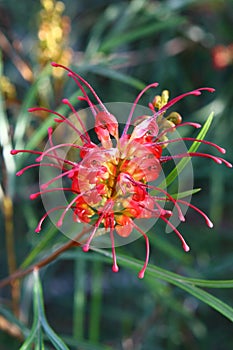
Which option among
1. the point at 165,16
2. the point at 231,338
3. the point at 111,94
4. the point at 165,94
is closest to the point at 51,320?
the point at 231,338

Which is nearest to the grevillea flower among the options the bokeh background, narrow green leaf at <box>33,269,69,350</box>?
narrow green leaf at <box>33,269,69,350</box>

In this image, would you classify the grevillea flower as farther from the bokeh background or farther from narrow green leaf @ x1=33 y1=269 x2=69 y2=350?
the bokeh background

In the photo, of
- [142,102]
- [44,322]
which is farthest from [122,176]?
[142,102]

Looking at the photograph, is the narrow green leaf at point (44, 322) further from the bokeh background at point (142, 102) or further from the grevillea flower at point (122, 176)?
the bokeh background at point (142, 102)

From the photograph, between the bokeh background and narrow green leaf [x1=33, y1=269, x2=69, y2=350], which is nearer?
narrow green leaf [x1=33, y1=269, x2=69, y2=350]

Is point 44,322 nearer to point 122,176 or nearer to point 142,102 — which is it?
point 122,176

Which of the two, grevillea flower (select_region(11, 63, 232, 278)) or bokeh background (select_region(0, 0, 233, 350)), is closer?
grevillea flower (select_region(11, 63, 232, 278))

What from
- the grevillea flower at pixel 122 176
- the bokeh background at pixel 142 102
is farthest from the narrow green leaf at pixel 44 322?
the bokeh background at pixel 142 102

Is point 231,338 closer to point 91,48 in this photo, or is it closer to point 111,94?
point 111,94

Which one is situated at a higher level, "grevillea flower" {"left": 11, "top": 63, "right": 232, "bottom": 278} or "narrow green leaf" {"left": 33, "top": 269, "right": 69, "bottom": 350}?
"grevillea flower" {"left": 11, "top": 63, "right": 232, "bottom": 278}
